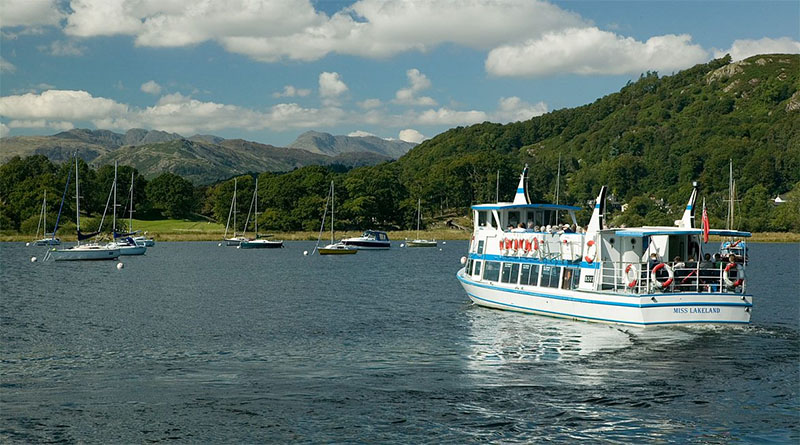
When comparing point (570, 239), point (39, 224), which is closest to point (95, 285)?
point (570, 239)

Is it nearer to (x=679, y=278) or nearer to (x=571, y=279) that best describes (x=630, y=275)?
(x=679, y=278)

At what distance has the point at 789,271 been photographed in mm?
102625

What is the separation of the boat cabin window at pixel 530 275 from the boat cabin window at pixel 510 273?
68 centimetres

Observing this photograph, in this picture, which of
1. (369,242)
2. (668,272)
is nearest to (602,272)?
(668,272)

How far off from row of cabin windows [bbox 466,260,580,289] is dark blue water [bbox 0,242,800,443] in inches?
98.1

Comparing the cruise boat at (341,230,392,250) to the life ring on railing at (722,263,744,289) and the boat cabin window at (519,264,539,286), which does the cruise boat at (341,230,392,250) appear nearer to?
the boat cabin window at (519,264,539,286)

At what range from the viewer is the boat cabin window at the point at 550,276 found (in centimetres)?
5125

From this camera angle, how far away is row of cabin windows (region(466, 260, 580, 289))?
50.6 m

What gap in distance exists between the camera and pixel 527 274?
53688 mm

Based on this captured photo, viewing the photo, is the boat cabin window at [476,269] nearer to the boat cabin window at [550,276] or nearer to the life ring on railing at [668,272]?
the boat cabin window at [550,276]

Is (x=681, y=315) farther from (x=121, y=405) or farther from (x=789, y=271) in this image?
A: (x=789, y=271)

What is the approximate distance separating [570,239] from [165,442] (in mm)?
31597

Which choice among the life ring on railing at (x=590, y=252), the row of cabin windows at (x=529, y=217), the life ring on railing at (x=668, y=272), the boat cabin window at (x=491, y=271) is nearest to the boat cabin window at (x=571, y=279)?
the life ring on railing at (x=590, y=252)

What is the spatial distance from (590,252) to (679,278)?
226 inches
